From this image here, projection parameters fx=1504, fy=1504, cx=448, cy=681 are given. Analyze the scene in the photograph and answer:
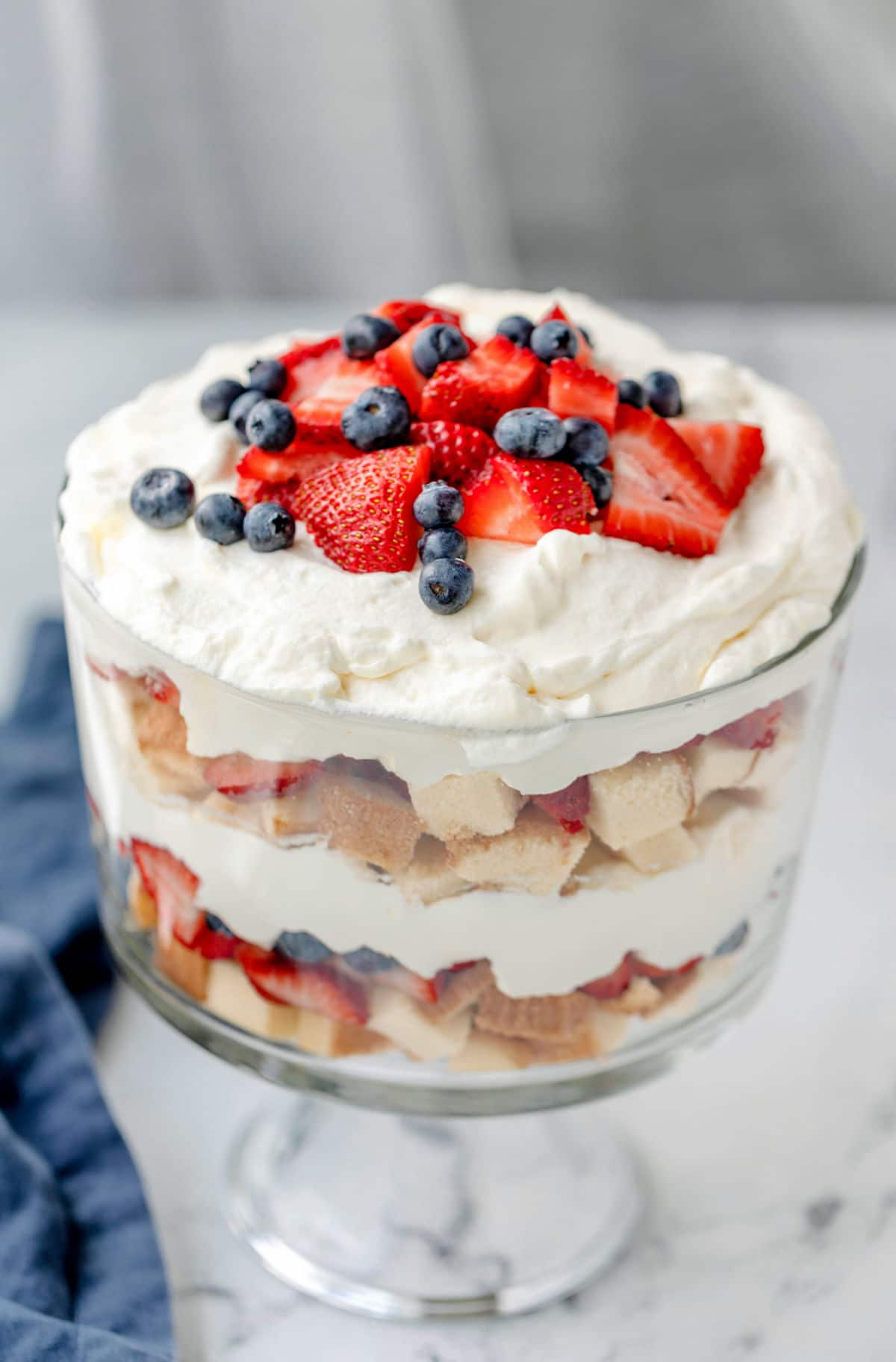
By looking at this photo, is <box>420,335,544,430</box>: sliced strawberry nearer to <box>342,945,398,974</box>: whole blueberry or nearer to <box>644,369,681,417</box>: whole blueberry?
<box>644,369,681,417</box>: whole blueberry

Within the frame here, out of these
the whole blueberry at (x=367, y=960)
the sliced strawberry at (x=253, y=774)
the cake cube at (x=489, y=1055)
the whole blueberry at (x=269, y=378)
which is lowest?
the cake cube at (x=489, y=1055)

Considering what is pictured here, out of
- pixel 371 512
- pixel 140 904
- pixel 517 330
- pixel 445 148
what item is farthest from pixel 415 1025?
pixel 445 148

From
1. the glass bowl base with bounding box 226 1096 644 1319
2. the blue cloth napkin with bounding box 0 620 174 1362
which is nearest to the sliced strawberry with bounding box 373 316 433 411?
the glass bowl base with bounding box 226 1096 644 1319

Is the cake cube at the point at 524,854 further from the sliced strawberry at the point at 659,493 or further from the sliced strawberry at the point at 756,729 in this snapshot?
the sliced strawberry at the point at 659,493

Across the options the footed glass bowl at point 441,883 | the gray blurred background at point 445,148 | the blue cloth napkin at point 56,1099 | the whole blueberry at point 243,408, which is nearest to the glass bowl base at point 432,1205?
the footed glass bowl at point 441,883

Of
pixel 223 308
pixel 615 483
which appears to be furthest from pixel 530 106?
pixel 615 483
